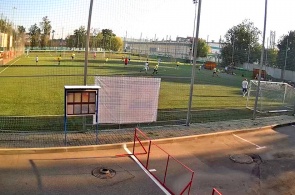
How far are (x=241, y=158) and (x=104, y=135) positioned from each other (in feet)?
17.0

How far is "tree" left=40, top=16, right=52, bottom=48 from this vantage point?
469 inches

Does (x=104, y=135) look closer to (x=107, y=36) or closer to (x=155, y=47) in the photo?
(x=107, y=36)

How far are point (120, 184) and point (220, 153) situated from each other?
4.88 m

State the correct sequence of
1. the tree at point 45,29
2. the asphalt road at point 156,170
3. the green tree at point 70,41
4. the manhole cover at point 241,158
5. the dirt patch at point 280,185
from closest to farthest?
the asphalt road at point 156,170 → the dirt patch at point 280,185 → the manhole cover at point 241,158 → the tree at point 45,29 → the green tree at point 70,41

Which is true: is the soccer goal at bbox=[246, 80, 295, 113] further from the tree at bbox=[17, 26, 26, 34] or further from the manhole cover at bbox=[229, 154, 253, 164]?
the tree at bbox=[17, 26, 26, 34]

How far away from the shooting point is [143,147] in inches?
428

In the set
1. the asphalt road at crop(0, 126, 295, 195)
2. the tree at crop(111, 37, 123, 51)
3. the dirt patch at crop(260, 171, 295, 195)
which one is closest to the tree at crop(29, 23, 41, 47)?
the tree at crop(111, 37, 123, 51)

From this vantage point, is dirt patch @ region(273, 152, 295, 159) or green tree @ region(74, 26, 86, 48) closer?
dirt patch @ region(273, 152, 295, 159)

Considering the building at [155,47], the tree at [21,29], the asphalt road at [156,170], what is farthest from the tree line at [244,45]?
the tree at [21,29]

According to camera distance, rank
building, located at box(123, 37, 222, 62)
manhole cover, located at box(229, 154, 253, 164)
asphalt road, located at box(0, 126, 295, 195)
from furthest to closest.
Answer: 1. building, located at box(123, 37, 222, 62)
2. manhole cover, located at box(229, 154, 253, 164)
3. asphalt road, located at box(0, 126, 295, 195)

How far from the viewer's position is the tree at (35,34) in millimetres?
12072

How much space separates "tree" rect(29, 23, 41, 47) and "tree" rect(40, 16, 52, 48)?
0.16m

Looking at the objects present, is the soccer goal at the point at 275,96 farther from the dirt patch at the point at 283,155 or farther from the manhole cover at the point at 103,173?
the manhole cover at the point at 103,173

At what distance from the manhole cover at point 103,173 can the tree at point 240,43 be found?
174ft
